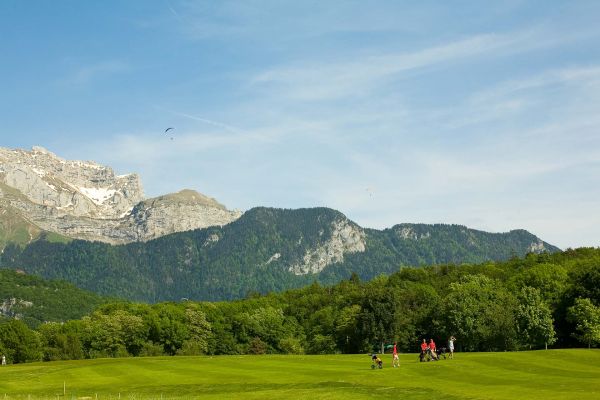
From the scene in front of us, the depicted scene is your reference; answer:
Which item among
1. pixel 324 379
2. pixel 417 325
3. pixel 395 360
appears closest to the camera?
pixel 324 379

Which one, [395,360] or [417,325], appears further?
[417,325]

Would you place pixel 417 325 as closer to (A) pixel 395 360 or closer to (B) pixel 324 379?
(A) pixel 395 360

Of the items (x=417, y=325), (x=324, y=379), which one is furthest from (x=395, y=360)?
(x=417, y=325)

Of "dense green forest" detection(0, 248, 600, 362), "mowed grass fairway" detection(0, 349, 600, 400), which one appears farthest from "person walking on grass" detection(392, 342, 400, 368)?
"dense green forest" detection(0, 248, 600, 362)

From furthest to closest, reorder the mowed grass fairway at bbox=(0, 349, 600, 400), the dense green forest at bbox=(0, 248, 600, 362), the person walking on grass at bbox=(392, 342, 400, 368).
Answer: the dense green forest at bbox=(0, 248, 600, 362)
the person walking on grass at bbox=(392, 342, 400, 368)
the mowed grass fairway at bbox=(0, 349, 600, 400)

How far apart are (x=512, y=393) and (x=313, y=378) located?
24423 mm

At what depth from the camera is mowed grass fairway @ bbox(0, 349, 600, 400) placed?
5803 cm

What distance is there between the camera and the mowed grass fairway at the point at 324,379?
58.0 metres

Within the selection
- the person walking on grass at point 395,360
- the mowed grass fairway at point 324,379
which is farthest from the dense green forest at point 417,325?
the person walking on grass at point 395,360

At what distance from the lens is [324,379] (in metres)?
71.8

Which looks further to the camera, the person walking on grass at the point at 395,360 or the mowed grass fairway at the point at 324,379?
the person walking on grass at the point at 395,360

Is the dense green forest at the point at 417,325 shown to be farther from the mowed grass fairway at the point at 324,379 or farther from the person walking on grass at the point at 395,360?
the person walking on grass at the point at 395,360

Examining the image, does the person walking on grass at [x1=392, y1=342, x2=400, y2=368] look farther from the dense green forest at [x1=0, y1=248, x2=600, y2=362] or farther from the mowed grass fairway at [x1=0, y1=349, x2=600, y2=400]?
the dense green forest at [x1=0, y1=248, x2=600, y2=362]

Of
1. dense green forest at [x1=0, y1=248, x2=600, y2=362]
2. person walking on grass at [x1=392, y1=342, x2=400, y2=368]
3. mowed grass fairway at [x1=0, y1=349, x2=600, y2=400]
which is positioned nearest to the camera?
mowed grass fairway at [x1=0, y1=349, x2=600, y2=400]
